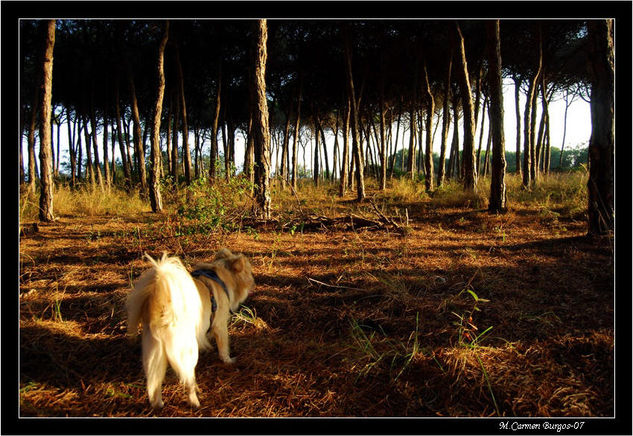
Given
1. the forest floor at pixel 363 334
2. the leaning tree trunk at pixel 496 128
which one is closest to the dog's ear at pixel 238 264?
the forest floor at pixel 363 334

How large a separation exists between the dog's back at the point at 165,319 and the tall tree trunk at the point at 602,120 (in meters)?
5.34

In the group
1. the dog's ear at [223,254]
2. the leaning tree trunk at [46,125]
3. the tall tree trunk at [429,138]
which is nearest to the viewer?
the dog's ear at [223,254]

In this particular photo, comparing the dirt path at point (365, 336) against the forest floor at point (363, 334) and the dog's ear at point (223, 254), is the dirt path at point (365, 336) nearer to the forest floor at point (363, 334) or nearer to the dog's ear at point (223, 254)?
the forest floor at point (363, 334)

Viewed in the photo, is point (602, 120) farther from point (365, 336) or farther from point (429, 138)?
point (429, 138)

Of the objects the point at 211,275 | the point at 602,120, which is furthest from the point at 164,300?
the point at 602,120

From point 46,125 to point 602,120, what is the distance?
36.7 feet

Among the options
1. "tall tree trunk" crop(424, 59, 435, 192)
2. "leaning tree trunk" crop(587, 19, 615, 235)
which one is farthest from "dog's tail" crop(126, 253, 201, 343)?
"tall tree trunk" crop(424, 59, 435, 192)

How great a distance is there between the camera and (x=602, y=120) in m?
4.37

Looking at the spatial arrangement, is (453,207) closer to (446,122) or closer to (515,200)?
(515,200)

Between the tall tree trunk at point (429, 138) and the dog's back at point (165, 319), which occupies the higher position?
the tall tree trunk at point (429, 138)

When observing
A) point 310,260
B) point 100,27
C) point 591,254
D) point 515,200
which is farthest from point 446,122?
point 100,27

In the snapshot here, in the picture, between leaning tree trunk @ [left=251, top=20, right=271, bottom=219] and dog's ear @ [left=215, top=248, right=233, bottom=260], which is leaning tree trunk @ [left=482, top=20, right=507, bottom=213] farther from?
dog's ear @ [left=215, top=248, right=233, bottom=260]

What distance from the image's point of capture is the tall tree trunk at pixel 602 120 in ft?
14.2

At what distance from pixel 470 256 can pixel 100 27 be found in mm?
17566
